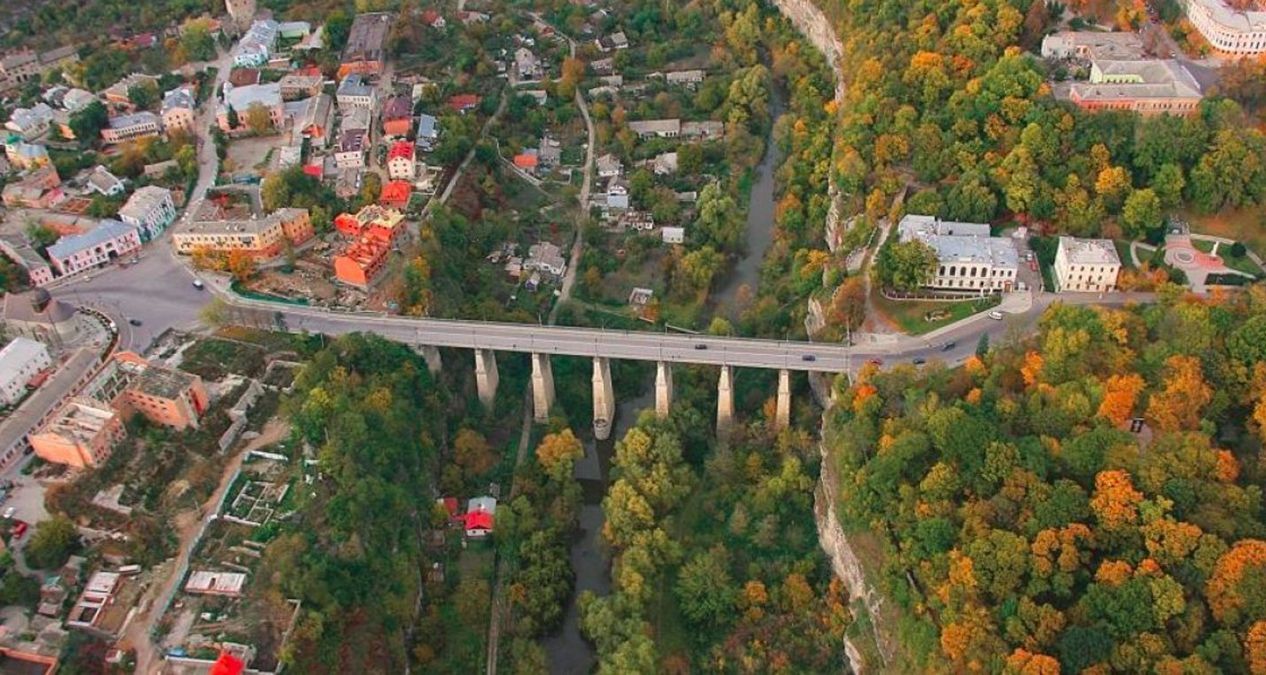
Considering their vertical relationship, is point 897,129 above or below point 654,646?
above

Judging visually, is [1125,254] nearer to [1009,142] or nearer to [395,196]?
[1009,142]

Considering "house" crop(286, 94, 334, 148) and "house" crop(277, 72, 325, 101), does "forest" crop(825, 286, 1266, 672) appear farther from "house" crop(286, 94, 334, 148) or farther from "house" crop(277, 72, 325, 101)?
"house" crop(277, 72, 325, 101)

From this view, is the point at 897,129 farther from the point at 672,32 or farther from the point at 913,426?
the point at 672,32

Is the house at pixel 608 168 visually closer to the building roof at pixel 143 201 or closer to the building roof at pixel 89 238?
the building roof at pixel 143 201

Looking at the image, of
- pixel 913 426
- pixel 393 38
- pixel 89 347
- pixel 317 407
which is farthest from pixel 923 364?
pixel 393 38

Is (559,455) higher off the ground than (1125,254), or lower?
lower

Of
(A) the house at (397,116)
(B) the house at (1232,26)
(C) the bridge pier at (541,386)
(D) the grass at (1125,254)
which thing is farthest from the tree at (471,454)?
(B) the house at (1232,26)

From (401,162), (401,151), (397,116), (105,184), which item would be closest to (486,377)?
(401,162)

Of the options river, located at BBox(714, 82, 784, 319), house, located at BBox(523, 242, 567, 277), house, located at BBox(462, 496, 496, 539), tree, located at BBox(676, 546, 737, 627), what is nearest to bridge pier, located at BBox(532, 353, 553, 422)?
house, located at BBox(462, 496, 496, 539)
